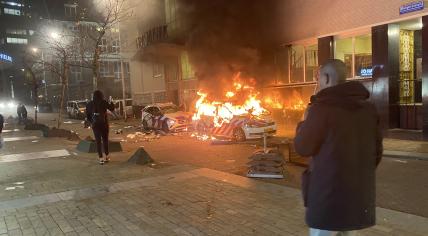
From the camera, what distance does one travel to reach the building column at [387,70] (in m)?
13.2

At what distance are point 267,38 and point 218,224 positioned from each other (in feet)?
49.0

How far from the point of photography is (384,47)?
1330 cm

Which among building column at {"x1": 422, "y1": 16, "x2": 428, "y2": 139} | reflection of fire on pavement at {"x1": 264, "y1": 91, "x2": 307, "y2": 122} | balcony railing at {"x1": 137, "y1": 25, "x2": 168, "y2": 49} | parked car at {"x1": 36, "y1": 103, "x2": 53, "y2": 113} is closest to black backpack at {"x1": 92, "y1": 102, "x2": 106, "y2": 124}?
building column at {"x1": 422, "y1": 16, "x2": 428, "y2": 139}

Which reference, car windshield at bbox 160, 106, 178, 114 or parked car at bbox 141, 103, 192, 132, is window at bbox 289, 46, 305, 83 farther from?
car windshield at bbox 160, 106, 178, 114

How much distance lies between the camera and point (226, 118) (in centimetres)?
1543

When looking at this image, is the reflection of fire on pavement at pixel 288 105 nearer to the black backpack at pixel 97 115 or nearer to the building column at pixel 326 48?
the building column at pixel 326 48

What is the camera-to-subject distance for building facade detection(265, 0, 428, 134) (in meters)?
12.7

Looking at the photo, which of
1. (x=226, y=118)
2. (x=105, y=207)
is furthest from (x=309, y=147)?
(x=226, y=118)

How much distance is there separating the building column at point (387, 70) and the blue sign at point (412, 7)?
0.71 metres

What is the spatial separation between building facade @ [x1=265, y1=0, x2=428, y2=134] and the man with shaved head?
11.1 metres

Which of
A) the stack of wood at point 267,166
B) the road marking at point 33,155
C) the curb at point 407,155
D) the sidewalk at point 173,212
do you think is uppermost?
the stack of wood at point 267,166

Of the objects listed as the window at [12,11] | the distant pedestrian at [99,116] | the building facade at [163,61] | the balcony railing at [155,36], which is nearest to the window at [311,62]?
the building facade at [163,61]

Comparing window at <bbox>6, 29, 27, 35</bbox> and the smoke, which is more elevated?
window at <bbox>6, 29, 27, 35</bbox>

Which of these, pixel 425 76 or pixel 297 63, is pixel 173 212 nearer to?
pixel 425 76
